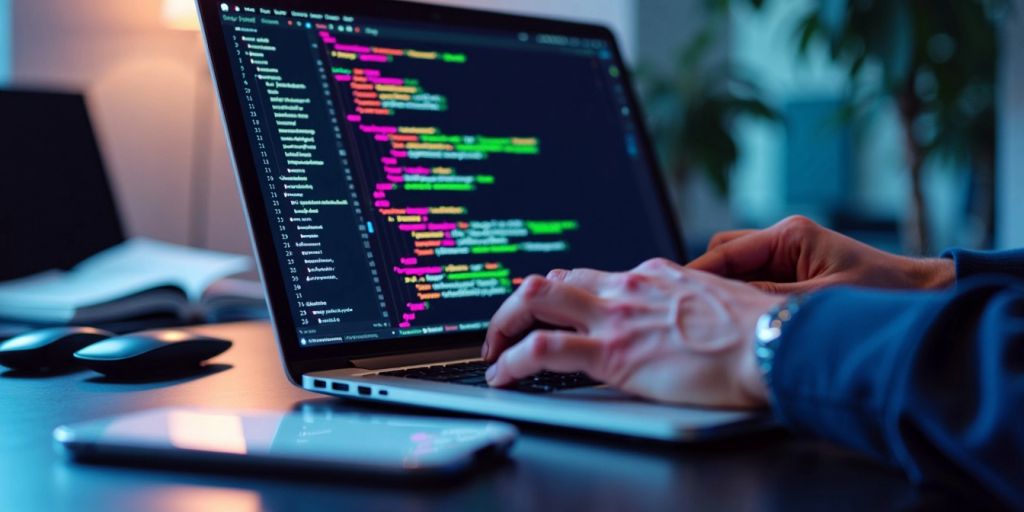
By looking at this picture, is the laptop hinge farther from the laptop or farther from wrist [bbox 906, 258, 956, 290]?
wrist [bbox 906, 258, 956, 290]

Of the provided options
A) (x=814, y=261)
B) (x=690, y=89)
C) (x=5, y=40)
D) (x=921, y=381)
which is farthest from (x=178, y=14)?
(x=921, y=381)

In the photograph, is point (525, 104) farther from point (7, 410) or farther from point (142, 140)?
point (142, 140)

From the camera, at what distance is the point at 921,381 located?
0.54 metres

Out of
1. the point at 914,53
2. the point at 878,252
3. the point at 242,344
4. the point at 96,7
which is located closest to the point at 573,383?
the point at 878,252

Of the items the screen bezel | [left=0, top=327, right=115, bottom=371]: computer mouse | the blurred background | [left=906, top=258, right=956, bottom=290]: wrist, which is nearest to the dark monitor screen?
the blurred background

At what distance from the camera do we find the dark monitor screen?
171 centimetres

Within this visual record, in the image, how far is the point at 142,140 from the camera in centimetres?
265

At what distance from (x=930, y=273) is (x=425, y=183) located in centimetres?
48

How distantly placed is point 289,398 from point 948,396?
0.47 metres

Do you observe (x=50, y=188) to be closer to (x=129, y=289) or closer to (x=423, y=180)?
(x=129, y=289)

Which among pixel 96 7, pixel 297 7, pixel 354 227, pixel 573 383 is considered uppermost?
pixel 96 7

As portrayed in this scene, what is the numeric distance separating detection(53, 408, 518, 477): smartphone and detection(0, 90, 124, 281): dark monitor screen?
1200mm

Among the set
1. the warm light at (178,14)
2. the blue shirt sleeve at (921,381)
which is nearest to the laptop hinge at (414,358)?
the blue shirt sleeve at (921,381)

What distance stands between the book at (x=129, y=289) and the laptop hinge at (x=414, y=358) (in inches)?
27.0
